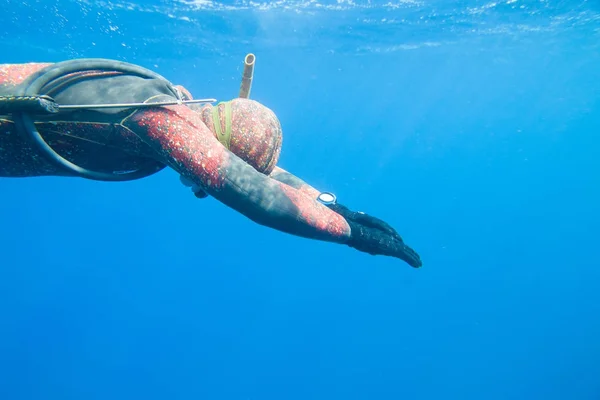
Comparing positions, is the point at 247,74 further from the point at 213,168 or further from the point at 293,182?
the point at 213,168

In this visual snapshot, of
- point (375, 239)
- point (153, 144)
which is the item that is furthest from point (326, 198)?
point (153, 144)

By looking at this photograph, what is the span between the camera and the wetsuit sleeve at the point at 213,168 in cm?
210

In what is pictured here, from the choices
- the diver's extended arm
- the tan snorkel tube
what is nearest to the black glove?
the diver's extended arm

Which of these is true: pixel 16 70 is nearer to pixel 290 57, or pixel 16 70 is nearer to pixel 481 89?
pixel 290 57

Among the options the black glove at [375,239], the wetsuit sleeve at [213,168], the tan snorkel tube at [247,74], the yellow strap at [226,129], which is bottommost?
the wetsuit sleeve at [213,168]

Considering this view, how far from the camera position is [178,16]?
1802 centimetres

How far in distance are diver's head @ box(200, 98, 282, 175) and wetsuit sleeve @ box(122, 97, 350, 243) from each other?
0.40 m

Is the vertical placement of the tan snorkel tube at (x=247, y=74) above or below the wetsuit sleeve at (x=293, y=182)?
above

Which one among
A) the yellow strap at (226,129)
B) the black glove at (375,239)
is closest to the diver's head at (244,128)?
the yellow strap at (226,129)

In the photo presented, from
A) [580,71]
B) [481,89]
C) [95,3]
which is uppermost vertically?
[481,89]

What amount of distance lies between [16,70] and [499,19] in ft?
75.6

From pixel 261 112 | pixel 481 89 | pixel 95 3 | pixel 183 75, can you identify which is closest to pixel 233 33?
pixel 95 3

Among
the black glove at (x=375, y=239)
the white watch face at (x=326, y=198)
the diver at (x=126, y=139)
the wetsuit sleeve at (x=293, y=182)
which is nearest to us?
the diver at (x=126, y=139)

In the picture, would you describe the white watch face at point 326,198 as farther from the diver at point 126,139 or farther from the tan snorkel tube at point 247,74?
the tan snorkel tube at point 247,74
